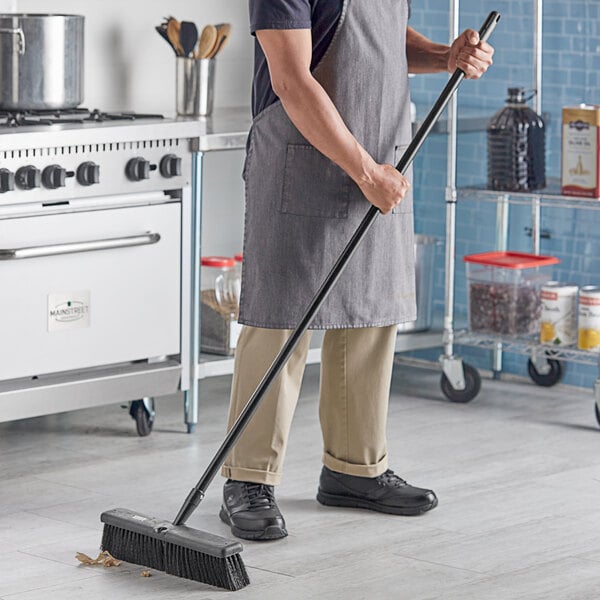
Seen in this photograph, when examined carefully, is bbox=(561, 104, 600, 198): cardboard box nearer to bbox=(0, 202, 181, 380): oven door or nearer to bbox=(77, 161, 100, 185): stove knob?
bbox=(0, 202, 181, 380): oven door

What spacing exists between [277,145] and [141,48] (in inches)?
68.5

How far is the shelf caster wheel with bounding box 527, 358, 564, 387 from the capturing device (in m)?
4.68

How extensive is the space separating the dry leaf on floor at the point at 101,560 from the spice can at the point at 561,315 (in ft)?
6.12

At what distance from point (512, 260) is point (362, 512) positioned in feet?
4.69

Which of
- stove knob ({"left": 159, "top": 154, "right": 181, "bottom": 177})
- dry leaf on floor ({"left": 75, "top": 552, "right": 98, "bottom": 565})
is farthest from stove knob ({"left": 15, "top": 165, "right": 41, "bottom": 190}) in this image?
dry leaf on floor ({"left": 75, "top": 552, "right": 98, "bottom": 565})

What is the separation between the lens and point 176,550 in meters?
2.78

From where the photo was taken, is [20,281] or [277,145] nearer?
[277,145]

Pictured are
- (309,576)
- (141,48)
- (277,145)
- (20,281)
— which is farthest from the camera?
(141,48)

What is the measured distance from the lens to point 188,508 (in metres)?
2.83

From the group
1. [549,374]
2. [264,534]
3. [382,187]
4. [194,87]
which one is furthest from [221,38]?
[264,534]

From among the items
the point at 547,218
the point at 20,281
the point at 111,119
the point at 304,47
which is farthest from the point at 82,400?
the point at 547,218

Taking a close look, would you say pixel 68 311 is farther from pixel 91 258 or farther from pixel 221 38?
pixel 221 38

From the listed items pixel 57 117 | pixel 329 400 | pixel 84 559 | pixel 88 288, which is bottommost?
pixel 84 559

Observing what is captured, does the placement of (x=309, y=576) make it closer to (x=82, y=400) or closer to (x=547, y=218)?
(x=82, y=400)
